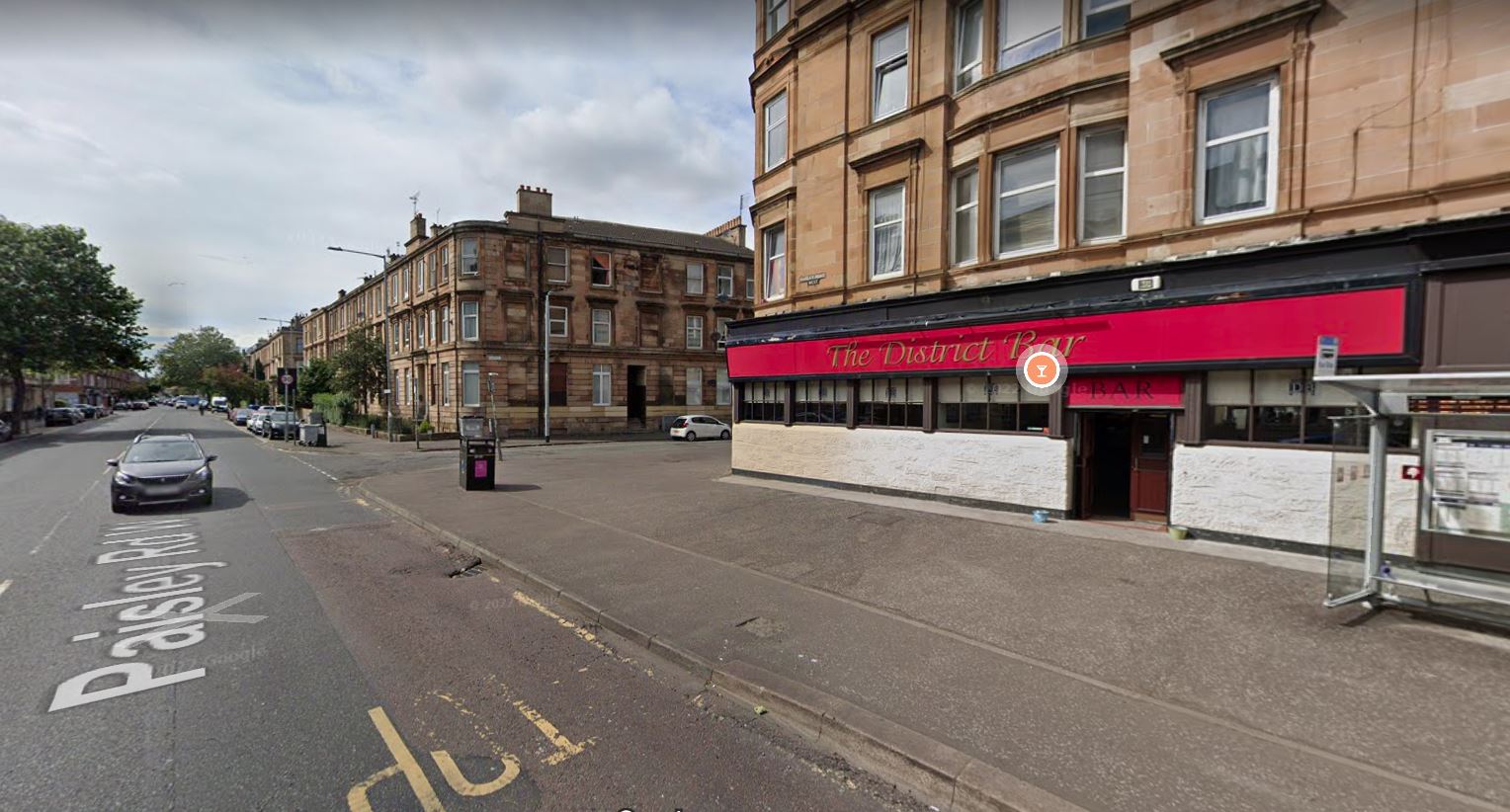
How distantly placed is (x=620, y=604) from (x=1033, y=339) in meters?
7.44

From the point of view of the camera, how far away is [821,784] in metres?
3.37

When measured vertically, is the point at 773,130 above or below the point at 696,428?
above

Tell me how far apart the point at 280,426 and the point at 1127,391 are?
37.6 meters

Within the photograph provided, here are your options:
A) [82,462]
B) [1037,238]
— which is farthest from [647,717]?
[82,462]

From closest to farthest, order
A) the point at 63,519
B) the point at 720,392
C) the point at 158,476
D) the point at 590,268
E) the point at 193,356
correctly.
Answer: the point at 63,519 < the point at 158,476 < the point at 590,268 < the point at 720,392 < the point at 193,356

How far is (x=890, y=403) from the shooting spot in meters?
11.8

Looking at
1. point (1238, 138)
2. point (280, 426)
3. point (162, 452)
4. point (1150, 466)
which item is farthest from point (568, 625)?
point (280, 426)

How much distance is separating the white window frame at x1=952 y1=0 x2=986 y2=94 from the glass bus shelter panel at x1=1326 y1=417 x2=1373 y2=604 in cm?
773

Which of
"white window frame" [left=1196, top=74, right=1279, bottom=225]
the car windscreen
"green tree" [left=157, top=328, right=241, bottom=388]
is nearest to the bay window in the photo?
"white window frame" [left=1196, top=74, right=1279, bottom=225]

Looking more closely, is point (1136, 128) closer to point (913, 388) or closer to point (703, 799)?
point (913, 388)

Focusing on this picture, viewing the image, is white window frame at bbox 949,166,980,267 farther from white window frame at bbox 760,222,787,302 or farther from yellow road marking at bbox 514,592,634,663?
yellow road marking at bbox 514,592,634,663

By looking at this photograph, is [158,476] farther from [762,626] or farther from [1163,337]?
[1163,337]

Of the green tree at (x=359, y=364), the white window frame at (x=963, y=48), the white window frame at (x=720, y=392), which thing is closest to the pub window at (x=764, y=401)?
the white window frame at (x=963, y=48)

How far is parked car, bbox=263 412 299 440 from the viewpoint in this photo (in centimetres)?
2980
